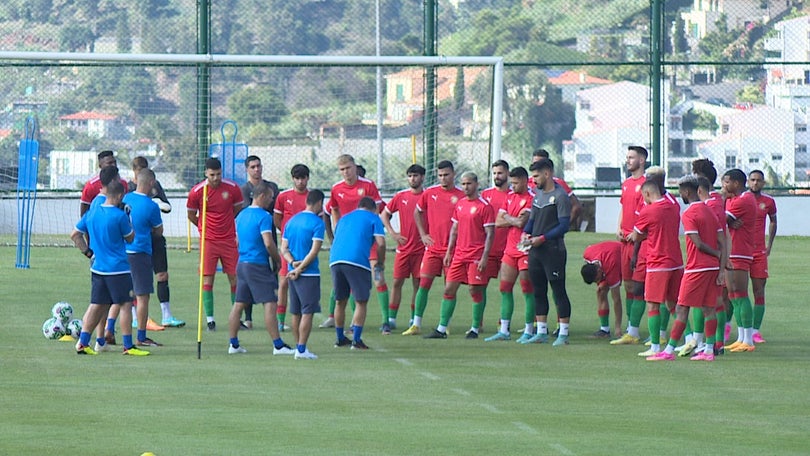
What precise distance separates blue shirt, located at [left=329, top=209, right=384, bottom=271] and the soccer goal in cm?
1223

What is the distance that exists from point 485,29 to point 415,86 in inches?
320

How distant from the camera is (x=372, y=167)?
99.1ft

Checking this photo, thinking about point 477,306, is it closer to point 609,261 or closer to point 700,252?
point 609,261

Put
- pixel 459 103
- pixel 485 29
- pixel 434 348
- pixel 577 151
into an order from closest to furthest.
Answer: pixel 434 348 < pixel 459 103 < pixel 577 151 < pixel 485 29

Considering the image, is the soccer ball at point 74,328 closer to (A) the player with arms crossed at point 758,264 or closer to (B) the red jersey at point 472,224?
(B) the red jersey at point 472,224

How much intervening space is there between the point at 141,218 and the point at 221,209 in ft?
5.61

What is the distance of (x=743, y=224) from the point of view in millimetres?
15875

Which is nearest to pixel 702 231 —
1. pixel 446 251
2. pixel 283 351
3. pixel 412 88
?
pixel 446 251

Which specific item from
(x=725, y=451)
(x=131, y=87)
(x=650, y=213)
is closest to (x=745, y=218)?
(x=650, y=213)

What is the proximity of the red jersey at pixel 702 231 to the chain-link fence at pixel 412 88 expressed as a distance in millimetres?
12572

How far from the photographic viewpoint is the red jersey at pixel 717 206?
48.7 feet

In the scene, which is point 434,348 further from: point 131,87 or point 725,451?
point 131,87

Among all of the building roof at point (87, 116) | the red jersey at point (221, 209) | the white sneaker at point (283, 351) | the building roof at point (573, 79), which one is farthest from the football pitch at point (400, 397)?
the building roof at point (573, 79)

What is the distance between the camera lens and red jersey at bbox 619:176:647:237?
1630cm
